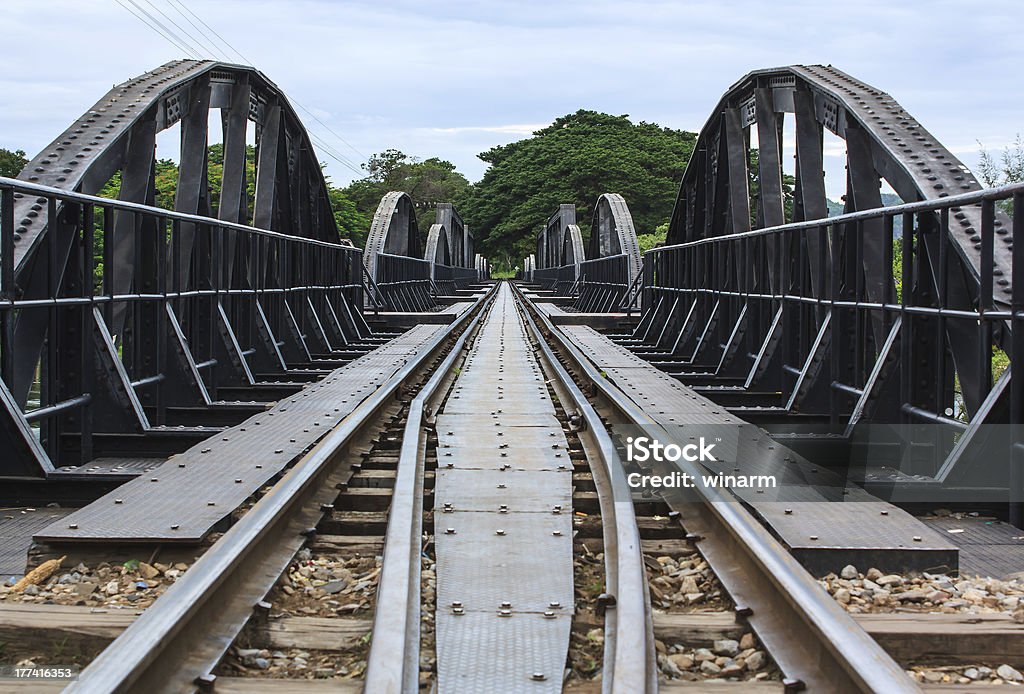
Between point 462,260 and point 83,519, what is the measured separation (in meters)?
80.2

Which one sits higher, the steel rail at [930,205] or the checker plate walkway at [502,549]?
the steel rail at [930,205]

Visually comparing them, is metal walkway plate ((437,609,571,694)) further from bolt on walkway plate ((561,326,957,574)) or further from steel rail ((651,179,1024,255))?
steel rail ((651,179,1024,255))

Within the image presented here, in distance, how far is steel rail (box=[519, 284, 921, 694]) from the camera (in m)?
2.85

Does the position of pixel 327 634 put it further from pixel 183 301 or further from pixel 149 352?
pixel 183 301

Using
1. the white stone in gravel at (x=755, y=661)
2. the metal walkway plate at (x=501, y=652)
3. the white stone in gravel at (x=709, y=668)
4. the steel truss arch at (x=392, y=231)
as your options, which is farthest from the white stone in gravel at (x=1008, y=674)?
the steel truss arch at (x=392, y=231)

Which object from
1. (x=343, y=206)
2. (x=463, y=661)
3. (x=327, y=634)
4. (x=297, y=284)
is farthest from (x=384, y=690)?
(x=343, y=206)

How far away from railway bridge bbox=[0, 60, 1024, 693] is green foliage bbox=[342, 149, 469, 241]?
111 metres

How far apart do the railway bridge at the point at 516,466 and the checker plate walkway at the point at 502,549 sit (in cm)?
2

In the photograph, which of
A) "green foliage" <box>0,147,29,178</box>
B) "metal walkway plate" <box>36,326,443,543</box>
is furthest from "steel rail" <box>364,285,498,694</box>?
"green foliage" <box>0,147,29,178</box>

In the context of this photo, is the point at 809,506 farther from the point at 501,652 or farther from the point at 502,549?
the point at 501,652

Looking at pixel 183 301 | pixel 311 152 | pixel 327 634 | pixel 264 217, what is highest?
pixel 311 152

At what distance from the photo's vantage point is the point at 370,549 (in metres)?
4.48

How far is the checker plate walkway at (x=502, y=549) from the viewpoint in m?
3.16

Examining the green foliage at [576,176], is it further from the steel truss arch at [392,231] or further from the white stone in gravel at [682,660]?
the white stone in gravel at [682,660]
